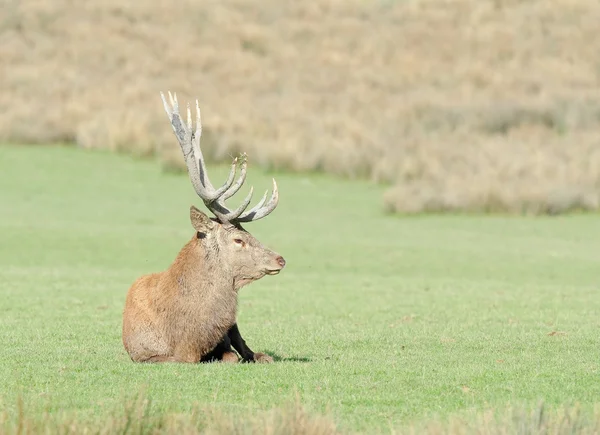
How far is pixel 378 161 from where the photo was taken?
36.7 meters

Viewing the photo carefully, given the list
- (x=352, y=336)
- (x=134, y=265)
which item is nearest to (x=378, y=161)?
(x=134, y=265)

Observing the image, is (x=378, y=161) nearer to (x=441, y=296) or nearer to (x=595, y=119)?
(x=595, y=119)

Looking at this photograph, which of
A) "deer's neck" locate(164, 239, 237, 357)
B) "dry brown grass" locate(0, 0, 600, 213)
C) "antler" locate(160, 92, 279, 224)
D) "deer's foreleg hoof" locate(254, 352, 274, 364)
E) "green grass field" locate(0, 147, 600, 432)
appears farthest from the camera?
"dry brown grass" locate(0, 0, 600, 213)

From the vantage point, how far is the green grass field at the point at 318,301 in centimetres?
1019

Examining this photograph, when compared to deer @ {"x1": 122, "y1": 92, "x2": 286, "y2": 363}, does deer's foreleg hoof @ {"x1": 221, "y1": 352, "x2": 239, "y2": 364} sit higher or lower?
lower

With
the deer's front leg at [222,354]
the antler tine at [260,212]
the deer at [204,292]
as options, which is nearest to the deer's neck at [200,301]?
the deer at [204,292]

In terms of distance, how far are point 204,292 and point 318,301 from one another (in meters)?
6.79

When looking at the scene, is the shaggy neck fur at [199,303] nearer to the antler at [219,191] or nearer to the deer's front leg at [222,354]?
the deer's front leg at [222,354]

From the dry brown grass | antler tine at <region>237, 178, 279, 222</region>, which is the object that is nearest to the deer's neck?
antler tine at <region>237, 178, 279, 222</region>

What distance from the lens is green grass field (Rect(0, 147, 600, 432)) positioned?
33.4ft

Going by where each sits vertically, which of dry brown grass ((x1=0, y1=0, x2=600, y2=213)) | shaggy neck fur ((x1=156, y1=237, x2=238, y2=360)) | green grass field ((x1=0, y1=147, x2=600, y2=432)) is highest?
dry brown grass ((x1=0, y1=0, x2=600, y2=213))

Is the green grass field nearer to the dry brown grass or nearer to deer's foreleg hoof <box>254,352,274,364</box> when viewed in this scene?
deer's foreleg hoof <box>254,352,274,364</box>

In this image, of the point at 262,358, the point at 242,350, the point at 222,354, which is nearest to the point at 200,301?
the point at 222,354

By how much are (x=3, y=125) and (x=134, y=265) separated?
17064mm
